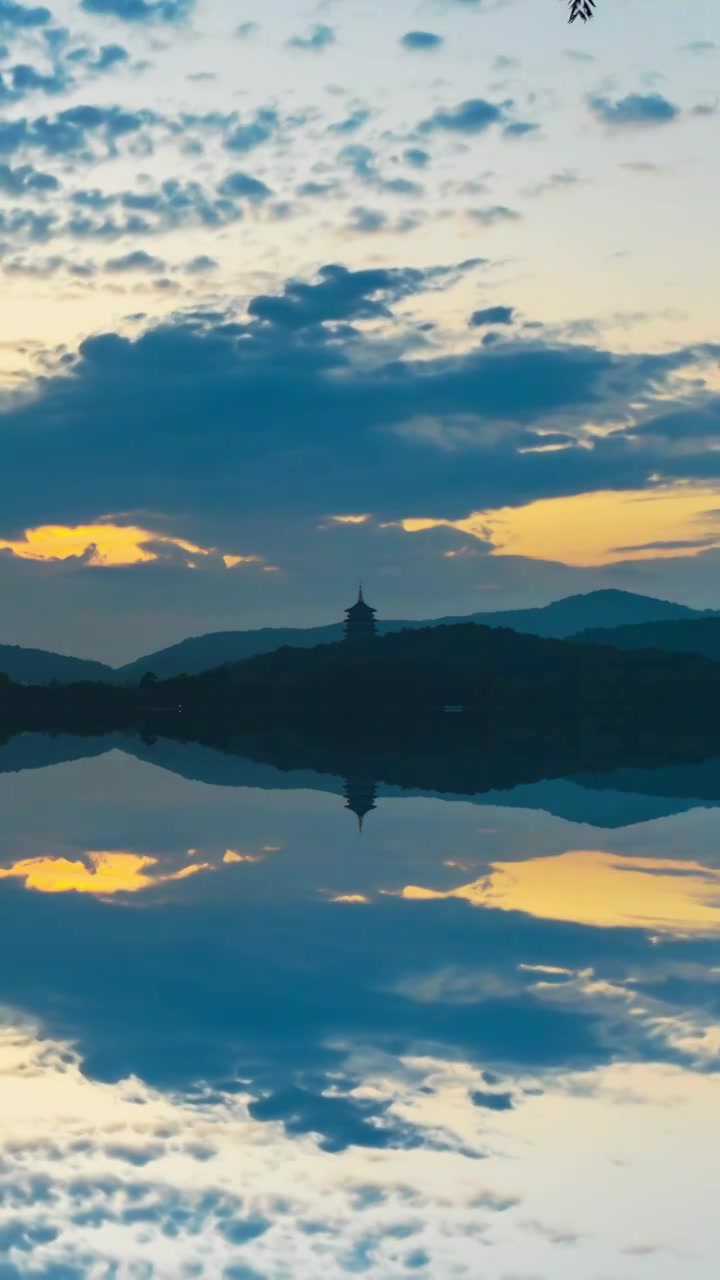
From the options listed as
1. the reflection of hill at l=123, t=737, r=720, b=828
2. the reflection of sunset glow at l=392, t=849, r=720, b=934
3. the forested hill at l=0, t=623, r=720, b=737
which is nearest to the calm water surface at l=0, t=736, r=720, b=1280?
the reflection of sunset glow at l=392, t=849, r=720, b=934

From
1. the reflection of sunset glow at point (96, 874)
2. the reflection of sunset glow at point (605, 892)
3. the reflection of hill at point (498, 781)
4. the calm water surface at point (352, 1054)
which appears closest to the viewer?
the calm water surface at point (352, 1054)

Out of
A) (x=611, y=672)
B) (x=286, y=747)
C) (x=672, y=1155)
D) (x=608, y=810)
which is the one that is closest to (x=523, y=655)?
(x=611, y=672)

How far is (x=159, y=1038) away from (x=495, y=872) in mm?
8517

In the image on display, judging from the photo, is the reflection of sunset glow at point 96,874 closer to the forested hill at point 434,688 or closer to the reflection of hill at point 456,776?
the reflection of hill at point 456,776

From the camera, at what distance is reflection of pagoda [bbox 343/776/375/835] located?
26234 mm

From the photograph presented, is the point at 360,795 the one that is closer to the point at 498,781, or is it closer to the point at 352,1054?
the point at 498,781

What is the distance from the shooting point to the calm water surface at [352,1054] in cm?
755

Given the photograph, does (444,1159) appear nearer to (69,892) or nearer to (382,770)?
(69,892)

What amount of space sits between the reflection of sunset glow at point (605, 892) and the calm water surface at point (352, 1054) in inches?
2.4

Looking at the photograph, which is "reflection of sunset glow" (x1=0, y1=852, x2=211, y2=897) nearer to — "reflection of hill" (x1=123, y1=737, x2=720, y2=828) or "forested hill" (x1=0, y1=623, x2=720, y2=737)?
"reflection of hill" (x1=123, y1=737, x2=720, y2=828)

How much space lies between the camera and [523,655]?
441 ft

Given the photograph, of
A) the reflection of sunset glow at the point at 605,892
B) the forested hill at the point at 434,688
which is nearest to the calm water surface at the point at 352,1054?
the reflection of sunset glow at the point at 605,892

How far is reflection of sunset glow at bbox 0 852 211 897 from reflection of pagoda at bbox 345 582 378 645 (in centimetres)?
12171

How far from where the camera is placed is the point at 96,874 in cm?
1908
